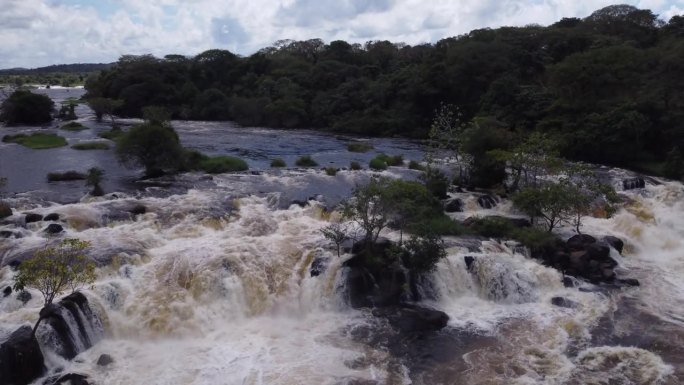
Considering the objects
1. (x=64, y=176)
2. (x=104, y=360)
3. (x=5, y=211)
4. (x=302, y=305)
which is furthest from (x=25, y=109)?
(x=104, y=360)

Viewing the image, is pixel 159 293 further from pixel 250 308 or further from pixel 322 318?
pixel 322 318

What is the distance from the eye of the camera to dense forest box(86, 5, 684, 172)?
47.8 m

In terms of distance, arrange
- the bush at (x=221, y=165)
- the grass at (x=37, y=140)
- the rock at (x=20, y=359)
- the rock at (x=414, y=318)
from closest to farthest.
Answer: the rock at (x=20, y=359), the rock at (x=414, y=318), the bush at (x=221, y=165), the grass at (x=37, y=140)

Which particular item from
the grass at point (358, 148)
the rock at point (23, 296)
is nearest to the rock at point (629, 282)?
the rock at point (23, 296)

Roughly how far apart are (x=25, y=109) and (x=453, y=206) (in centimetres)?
5508

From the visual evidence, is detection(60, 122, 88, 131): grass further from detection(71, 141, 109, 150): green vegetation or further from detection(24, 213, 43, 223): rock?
detection(24, 213, 43, 223): rock

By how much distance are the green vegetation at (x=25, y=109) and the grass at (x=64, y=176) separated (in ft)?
111

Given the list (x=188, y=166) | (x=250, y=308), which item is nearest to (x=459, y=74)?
(x=188, y=166)

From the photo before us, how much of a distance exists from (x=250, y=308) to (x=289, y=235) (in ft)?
19.7

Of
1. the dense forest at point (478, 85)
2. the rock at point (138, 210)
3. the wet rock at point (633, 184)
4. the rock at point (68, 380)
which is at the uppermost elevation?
the dense forest at point (478, 85)

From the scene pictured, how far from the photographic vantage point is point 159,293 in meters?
22.6

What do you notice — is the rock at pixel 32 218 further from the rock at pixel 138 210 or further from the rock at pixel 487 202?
the rock at pixel 487 202

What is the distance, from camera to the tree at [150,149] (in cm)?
3862

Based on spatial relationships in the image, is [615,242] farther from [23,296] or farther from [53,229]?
[53,229]
